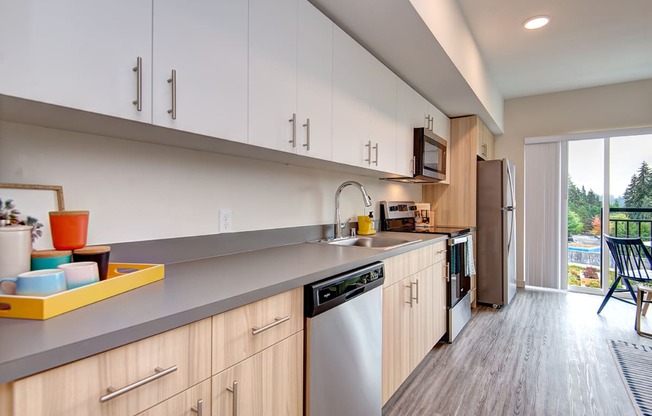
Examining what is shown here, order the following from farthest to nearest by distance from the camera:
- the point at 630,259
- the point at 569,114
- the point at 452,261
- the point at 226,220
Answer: the point at 569,114 → the point at 630,259 → the point at 452,261 → the point at 226,220

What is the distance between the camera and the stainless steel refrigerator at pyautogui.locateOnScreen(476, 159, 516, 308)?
3.61 m

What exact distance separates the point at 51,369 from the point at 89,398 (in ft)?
0.31

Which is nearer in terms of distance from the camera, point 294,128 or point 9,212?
point 9,212

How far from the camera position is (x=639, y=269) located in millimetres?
3084

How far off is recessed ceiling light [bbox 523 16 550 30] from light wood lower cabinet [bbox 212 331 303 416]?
9.77ft

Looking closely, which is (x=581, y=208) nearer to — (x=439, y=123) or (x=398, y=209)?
(x=439, y=123)

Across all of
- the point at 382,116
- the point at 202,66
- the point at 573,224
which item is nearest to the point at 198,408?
the point at 202,66

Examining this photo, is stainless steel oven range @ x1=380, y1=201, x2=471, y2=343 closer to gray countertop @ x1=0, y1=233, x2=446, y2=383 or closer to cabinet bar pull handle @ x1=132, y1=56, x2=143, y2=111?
gray countertop @ x1=0, y1=233, x2=446, y2=383

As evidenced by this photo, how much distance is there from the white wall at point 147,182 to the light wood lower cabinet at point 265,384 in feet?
2.09

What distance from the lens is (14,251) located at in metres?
0.77

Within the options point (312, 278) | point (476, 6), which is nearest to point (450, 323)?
point (312, 278)

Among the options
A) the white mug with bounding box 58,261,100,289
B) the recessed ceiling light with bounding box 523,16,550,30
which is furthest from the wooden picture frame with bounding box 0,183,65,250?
the recessed ceiling light with bounding box 523,16,550,30

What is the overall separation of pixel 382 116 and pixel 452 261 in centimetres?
136

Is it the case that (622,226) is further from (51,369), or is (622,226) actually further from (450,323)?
(51,369)
